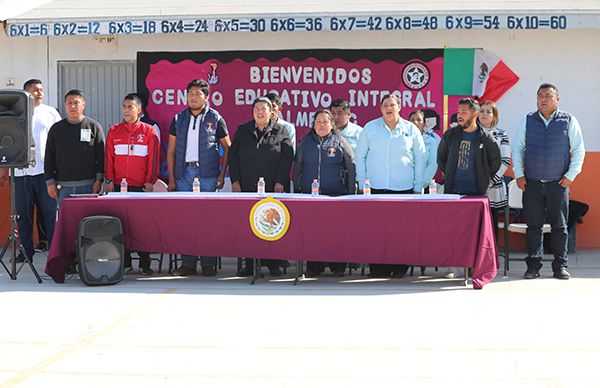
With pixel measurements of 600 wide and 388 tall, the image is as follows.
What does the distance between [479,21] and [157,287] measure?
5137 mm

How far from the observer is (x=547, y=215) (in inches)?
423

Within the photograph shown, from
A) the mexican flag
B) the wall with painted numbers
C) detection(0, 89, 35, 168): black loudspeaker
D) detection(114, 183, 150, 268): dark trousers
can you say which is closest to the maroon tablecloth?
detection(114, 183, 150, 268): dark trousers

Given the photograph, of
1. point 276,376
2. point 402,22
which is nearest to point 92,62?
point 402,22

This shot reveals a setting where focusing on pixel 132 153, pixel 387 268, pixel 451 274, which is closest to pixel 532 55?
pixel 451 274

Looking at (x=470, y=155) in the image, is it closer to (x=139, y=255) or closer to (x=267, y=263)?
(x=267, y=263)

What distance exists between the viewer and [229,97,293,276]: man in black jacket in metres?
10.8

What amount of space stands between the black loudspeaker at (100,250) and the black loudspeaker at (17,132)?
103 centimetres

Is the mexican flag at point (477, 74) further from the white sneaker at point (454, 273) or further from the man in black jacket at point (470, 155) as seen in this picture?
the white sneaker at point (454, 273)

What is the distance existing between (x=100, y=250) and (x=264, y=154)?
2057 mm

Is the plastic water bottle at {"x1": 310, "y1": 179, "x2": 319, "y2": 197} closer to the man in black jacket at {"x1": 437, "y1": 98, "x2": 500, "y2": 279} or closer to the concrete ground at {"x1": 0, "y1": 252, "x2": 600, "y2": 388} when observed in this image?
the concrete ground at {"x1": 0, "y1": 252, "x2": 600, "y2": 388}

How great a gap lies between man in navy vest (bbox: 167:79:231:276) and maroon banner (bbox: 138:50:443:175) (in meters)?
2.23

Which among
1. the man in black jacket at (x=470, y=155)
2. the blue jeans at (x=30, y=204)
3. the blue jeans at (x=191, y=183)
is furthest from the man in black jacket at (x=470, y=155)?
the blue jeans at (x=30, y=204)

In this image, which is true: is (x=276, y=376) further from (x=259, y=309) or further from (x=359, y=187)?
(x=359, y=187)

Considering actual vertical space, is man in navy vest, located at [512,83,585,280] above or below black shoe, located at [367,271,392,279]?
above
